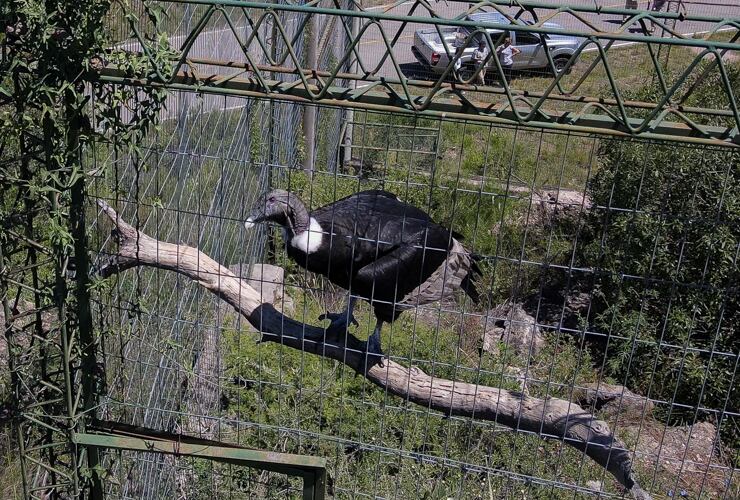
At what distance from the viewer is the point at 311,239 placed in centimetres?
361

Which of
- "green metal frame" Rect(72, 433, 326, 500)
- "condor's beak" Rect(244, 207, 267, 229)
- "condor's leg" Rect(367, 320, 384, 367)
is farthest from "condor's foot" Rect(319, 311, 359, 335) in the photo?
"green metal frame" Rect(72, 433, 326, 500)

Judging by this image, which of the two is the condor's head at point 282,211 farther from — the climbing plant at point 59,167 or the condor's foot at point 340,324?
the climbing plant at point 59,167

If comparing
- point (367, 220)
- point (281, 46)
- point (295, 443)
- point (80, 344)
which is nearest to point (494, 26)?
point (367, 220)

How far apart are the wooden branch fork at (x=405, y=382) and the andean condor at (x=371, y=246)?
181 mm

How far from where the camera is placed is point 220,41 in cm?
516

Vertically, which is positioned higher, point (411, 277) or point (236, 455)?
point (411, 277)

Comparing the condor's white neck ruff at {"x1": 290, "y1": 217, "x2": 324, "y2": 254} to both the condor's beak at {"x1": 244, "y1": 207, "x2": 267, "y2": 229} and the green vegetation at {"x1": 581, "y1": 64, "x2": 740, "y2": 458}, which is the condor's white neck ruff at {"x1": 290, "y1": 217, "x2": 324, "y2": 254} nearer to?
the condor's beak at {"x1": 244, "y1": 207, "x2": 267, "y2": 229}

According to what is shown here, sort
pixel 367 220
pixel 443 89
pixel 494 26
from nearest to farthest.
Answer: pixel 494 26 → pixel 443 89 → pixel 367 220

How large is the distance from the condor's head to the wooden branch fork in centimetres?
30

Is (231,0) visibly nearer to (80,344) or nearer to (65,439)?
(80,344)

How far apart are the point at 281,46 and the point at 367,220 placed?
3.49m

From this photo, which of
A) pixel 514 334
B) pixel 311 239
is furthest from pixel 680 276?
Result: pixel 311 239

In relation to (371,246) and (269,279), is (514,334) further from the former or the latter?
(371,246)

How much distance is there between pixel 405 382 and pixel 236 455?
106cm
